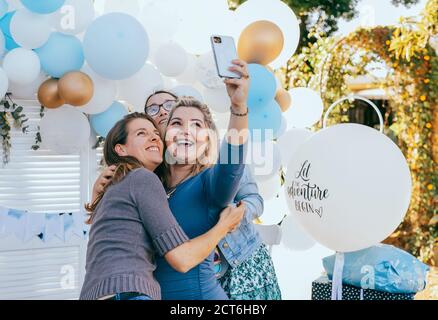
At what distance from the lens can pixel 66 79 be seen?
3.16 meters

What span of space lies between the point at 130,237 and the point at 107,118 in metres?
2.08

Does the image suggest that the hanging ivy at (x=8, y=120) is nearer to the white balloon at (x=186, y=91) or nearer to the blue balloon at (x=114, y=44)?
the blue balloon at (x=114, y=44)

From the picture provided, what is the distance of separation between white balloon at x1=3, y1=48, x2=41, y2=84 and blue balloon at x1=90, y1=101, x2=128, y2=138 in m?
0.51

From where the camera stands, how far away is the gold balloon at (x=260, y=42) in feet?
11.2

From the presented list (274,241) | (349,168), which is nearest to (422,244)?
(274,241)

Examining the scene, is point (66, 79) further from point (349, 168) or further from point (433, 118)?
point (433, 118)

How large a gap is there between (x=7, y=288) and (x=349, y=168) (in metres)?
2.35

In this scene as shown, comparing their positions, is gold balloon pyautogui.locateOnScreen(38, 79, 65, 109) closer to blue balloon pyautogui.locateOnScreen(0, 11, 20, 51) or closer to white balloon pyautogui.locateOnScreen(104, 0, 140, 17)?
blue balloon pyautogui.locateOnScreen(0, 11, 20, 51)

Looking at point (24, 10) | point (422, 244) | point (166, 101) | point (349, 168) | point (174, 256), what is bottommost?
point (422, 244)

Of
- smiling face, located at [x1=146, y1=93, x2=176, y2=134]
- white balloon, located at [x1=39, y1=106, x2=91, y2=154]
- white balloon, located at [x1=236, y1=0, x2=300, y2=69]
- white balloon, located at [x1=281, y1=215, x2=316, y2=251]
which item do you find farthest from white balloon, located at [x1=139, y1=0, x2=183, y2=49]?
white balloon, located at [x1=281, y1=215, x2=316, y2=251]

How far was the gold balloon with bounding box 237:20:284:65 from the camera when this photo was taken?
3416 millimetres

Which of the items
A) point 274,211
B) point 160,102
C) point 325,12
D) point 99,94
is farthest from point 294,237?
point 325,12

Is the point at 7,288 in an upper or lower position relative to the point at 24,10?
lower
